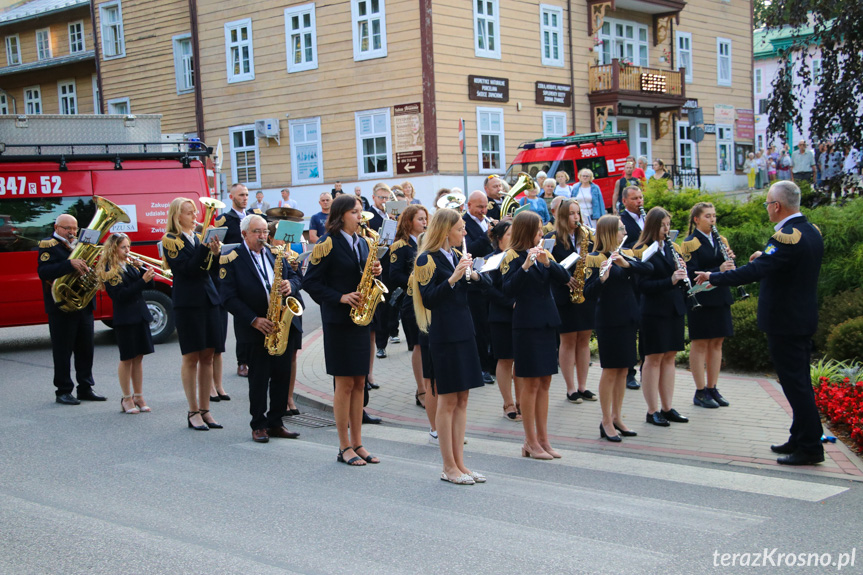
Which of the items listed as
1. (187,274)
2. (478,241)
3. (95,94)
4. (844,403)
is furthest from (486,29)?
(844,403)

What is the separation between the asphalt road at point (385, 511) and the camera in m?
4.93

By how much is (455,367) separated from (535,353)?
0.81 meters

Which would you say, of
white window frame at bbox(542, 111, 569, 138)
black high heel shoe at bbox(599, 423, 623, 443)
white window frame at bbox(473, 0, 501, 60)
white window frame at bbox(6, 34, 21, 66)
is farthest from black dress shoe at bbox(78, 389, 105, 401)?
white window frame at bbox(6, 34, 21, 66)

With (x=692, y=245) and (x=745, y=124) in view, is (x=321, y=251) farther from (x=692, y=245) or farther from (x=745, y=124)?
(x=745, y=124)

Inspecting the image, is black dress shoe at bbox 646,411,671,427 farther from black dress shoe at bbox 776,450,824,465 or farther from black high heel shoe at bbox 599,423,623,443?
black dress shoe at bbox 776,450,824,465

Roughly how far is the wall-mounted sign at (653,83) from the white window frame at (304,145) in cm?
1115

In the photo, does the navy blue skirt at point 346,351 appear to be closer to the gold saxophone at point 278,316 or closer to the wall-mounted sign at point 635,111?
the gold saxophone at point 278,316

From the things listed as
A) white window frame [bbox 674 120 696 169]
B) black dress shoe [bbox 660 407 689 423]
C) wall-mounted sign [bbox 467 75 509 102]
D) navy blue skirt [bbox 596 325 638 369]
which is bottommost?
black dress shoe [bbox 660 407 689 423]

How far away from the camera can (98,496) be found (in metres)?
6.34

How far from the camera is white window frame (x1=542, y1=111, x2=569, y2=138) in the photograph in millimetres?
27188

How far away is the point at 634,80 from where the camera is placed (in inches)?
1151

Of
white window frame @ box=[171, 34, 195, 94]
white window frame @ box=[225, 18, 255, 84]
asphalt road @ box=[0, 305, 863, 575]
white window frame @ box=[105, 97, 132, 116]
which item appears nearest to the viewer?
asphalt road @ box=[0, 305, 863, 575]

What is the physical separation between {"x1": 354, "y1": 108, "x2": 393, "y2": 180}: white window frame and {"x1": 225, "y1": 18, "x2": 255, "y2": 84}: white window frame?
4531mm

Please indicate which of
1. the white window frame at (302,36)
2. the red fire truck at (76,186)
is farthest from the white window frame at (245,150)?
the red fire truck at (76,186)
